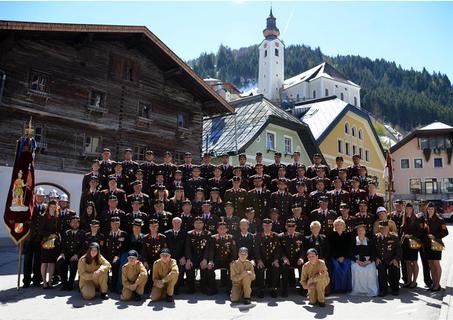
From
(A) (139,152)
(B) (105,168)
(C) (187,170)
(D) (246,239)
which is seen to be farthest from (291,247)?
(A) (139,152)

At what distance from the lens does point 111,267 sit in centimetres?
917

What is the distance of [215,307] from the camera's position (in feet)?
25.6

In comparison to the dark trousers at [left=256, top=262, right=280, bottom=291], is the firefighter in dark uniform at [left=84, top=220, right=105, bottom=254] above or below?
above

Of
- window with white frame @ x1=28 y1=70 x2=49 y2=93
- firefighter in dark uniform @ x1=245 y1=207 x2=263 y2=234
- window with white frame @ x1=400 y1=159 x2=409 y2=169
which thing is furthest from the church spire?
firefighter in dark uniform @ x1=245 y1=207 x2=263 y2=234

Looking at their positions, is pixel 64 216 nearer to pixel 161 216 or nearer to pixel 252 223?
pixel 161 216

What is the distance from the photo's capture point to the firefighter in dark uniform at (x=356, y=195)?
10727 millimetres

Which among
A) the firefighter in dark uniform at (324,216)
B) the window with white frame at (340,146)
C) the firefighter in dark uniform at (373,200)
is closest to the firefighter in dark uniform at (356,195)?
the firefighter in dark uniform at (373,200)

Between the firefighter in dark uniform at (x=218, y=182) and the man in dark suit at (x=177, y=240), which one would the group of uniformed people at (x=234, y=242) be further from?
the firefighter in dark uniform at (x=218, y=182)

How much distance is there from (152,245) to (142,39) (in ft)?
47.9

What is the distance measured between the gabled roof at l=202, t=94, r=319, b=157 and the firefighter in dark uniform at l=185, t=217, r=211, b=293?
48.0ft

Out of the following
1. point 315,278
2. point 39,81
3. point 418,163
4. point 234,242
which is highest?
point 418,163

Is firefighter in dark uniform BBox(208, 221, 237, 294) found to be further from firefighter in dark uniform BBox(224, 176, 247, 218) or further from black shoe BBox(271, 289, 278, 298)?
firefighter in dark uniform BBox(224, 176, 247, 218)

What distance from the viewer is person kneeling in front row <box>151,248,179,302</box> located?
8.28m

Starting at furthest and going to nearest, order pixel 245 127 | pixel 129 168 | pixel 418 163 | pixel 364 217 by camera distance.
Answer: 1. pixel 418 163
2. pixel 245 127
3. pixel 129 168
4. pixel 364 217
